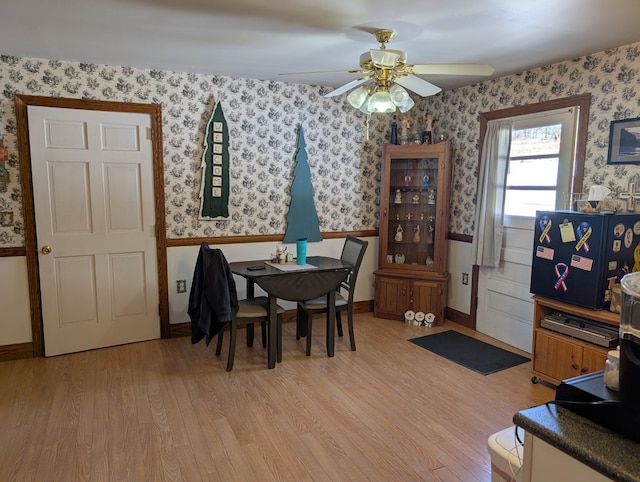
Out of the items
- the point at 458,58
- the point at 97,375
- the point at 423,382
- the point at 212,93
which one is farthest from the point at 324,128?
the point at 97,375

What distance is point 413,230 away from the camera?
476cm

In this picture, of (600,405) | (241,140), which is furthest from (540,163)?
(600,405)

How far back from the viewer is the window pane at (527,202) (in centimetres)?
367

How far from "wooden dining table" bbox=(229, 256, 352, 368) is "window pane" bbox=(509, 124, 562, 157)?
182 cm

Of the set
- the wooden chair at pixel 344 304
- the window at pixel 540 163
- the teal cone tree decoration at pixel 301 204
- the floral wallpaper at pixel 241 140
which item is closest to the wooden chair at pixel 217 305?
the wooden chair at pixel 344 304

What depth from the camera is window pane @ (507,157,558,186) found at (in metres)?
3.63

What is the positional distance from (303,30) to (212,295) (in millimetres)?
1912

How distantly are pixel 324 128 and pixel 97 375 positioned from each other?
303 centimetres

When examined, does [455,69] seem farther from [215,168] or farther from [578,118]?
[215,168]

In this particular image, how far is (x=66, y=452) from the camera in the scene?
2.38m

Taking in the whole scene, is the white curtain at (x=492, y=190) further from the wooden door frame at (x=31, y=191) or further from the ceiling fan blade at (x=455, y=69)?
the wooden door frame at (x=31, y=191)

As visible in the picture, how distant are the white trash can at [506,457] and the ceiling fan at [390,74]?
6.38 ft

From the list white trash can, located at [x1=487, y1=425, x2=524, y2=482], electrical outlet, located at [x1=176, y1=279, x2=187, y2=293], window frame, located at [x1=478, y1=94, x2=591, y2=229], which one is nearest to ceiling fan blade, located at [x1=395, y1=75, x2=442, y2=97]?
window frame, located at [x1=478, y1=94, x2=591, y2=229]

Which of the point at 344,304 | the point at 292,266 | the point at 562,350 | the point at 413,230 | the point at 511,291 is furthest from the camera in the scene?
the point at 413,230
